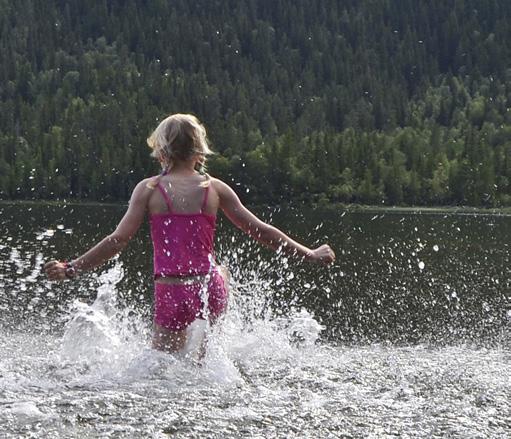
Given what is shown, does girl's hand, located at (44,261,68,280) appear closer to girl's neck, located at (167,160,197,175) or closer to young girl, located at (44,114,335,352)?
young girl, located at (44,114,335,352)

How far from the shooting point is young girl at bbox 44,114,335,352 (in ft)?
29.9

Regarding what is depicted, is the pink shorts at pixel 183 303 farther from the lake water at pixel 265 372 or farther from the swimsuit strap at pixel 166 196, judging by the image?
the swimsuit strap at pixel 166 196

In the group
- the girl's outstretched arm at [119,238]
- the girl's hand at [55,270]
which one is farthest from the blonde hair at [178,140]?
the girl's hand at [55,270]

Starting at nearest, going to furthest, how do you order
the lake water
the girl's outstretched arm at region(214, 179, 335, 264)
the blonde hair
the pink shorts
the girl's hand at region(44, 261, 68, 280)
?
the lake water, the girl's hand at region(44, 261, 68, 280), the blonde hair, the pink shorts, the girl's outstretched arm at region(214, 179, 335, 264)

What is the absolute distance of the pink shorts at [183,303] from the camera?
30.1 ft

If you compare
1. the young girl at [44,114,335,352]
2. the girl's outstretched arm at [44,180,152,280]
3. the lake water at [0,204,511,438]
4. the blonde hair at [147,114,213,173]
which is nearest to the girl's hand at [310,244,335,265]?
the young girl at [44,114,335,352]

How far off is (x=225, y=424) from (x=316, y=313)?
1121 cm

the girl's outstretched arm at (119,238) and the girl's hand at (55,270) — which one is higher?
the girl's outstretched arm at (119,238)

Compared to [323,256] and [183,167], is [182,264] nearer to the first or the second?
[183,167]

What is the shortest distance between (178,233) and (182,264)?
0.97 feet

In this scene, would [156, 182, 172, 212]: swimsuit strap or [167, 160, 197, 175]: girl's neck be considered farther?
[167, 160, 197, 175]: girl's neck

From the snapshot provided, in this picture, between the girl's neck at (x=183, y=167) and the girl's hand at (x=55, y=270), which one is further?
the girl's neck at (x=183, y=167)

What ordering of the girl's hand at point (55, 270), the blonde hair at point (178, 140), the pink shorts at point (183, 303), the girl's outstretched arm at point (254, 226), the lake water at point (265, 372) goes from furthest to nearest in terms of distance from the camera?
the girl's outstretched arm at point (254, 226) → the pink shorts at point (183, 303) → the blonde hair at point (178, 140) → the girl's hand at point (55, 270) → the lake water at point (265, 372)

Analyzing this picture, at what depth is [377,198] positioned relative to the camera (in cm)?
16650
